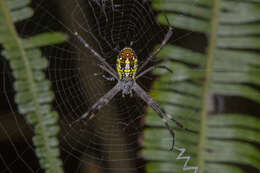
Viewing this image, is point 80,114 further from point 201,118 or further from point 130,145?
point 201,118

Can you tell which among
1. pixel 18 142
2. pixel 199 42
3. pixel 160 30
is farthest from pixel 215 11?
pixel 18 142

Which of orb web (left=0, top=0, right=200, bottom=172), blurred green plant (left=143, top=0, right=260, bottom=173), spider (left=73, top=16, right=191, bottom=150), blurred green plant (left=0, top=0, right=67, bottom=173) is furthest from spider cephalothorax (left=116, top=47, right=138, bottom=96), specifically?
blurred green plant (left=0, top=0, right=67, bottom=173)

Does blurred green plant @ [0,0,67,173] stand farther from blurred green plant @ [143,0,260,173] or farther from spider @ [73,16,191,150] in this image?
blurred green plant @ [143,0,260,173]

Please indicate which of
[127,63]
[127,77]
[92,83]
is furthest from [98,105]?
[127,63]

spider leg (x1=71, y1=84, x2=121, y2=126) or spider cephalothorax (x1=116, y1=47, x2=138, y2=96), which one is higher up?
spider cephalothorax (x1=116, y1=47, x2=138, y2=96)

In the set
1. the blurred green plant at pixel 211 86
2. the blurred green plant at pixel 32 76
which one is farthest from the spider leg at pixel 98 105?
the blurred green plant at pixel 211 86

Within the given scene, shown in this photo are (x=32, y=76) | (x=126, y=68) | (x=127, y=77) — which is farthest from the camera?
(x=127, y=77)

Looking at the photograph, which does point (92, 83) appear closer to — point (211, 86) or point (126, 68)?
point (126, 68)
